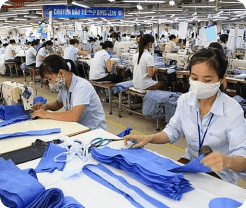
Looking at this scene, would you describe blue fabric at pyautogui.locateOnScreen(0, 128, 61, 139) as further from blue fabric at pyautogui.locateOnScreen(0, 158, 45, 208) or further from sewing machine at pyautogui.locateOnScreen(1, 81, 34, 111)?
blue fabric at pyautogui.locateOnScreen(0, 158, 45, 208)

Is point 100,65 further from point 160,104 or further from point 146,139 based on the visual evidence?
point 146,139

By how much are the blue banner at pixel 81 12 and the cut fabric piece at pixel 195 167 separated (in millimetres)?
11367

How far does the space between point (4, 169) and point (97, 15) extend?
13.2 m

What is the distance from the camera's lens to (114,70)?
738 cm

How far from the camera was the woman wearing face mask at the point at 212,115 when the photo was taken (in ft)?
5.78

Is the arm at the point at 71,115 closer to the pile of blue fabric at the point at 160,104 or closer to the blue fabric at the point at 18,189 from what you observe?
the blue fabric at the point at 18,189

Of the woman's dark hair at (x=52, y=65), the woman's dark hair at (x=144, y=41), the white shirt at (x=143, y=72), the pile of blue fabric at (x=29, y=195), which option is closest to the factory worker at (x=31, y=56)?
the white shirt at (x=143, y=72)

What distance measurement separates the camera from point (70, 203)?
52.4 inches

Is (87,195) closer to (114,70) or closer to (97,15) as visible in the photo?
(114,70)

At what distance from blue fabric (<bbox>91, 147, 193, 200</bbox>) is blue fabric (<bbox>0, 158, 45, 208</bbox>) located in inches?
18.4

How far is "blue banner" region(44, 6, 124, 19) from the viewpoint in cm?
1226

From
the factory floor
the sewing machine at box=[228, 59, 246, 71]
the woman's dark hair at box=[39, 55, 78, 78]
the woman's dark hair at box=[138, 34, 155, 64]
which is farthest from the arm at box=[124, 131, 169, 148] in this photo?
the sewing machine at box=[228, 59, 246, 71]

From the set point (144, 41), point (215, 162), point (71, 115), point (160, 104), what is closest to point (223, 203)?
point (215, 162)

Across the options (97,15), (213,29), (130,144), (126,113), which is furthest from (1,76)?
(130,144)
